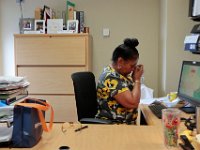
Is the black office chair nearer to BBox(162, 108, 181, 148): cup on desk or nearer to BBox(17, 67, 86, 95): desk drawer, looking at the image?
BBox(162, 108, 181, 148): cup on desk

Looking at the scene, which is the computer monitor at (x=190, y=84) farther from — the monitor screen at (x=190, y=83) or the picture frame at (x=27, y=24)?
the picture frame at (x=27, y=24)

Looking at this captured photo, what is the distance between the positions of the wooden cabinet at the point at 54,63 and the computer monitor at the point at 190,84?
161 cm

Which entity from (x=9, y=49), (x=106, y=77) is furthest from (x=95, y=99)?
(x=9, y=49)

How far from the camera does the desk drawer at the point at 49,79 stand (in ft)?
12.4

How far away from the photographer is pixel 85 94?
2.34 meters

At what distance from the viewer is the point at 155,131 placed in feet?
5.57

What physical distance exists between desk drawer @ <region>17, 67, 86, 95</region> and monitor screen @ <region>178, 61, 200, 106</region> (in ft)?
5.72

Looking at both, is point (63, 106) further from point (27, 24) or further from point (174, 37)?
point (174, 37)

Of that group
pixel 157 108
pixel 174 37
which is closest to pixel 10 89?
pixel 157 108

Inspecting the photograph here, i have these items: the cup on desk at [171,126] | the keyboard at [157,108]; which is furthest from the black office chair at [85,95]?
the cup on desk at [171,126]

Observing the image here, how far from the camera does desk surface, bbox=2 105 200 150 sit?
4.70ft

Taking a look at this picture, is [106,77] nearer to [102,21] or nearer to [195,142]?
[195,142]

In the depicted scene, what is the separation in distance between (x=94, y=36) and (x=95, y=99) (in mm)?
1929

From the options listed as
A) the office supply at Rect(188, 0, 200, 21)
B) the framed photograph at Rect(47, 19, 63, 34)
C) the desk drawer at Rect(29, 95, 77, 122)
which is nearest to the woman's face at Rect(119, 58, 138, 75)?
the office supply at Rect(188, 0, 200, 21)
